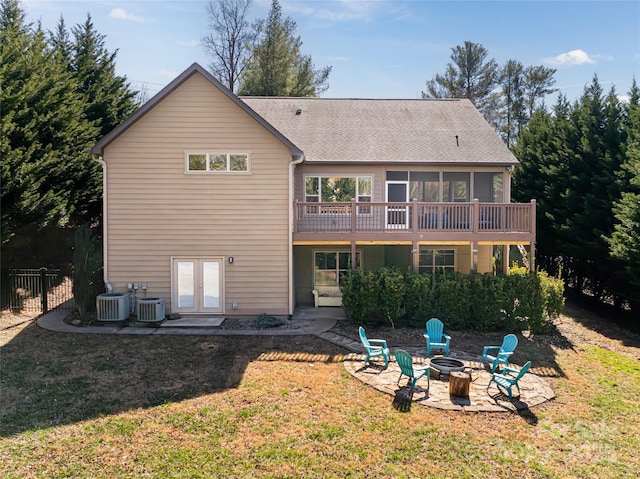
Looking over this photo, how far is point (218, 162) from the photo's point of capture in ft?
43.6

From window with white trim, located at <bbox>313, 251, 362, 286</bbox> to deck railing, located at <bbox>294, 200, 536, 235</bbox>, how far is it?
79.0 inches

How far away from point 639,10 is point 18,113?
21.8 metres

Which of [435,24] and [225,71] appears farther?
[225,71]

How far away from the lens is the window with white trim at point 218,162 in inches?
521

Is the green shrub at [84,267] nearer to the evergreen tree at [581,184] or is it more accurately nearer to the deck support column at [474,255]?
the deck support column at [474,255]

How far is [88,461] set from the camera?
5562 mm

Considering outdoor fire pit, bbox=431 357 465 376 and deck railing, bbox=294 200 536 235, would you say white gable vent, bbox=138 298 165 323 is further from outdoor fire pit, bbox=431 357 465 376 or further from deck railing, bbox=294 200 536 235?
outdoor fire pit, bbox=431 357 465 376

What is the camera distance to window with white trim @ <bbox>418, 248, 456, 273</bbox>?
16.5m

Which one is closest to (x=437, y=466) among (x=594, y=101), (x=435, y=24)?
(x=435, y=24)

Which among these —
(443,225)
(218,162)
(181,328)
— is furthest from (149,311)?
(443,225)

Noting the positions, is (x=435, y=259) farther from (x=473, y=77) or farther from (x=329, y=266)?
(x=473, y=77)

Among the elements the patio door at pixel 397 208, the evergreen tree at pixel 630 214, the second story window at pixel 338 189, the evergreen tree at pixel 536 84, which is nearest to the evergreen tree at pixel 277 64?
the second story window at pixel 338 189

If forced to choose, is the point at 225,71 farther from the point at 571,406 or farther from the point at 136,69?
the point at 571,406

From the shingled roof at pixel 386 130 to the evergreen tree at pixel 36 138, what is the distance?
7835 mm
